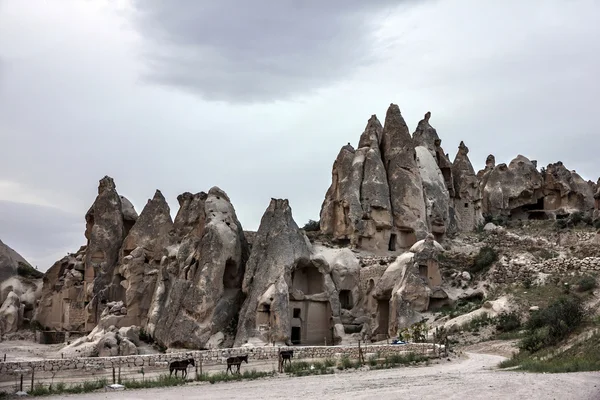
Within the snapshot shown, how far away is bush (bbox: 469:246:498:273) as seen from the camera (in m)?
36.5

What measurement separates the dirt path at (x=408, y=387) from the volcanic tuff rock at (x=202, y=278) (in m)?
12.2

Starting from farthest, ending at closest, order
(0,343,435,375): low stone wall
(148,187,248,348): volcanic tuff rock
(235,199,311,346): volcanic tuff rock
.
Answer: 1. (148,187,248,348): volcanic tuff rock
2. (235,199,311,346): volcanic tuff rock
3. (0,343,435,375): low stone wall

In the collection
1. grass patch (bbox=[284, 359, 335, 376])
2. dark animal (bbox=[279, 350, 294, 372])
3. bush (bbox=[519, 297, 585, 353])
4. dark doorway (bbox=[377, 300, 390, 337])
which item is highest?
dark doorway (bbox=[377, 300, 390, 337])

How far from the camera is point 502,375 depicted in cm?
1817

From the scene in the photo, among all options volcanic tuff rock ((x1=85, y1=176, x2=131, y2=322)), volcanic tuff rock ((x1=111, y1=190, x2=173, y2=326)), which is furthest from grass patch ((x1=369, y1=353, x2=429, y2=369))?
volcanic tuff rock ((x1=85, y1=176, x2=131, y2=322))

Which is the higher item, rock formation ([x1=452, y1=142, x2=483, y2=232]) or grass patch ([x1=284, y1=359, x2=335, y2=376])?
Result: rock formation ([x1=452, y1=142, x2=483, y2=232])

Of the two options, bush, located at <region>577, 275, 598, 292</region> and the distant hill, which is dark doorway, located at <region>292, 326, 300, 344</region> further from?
the distant hill

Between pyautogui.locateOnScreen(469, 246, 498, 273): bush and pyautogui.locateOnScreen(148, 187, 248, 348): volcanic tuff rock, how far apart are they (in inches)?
410

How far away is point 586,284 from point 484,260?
7.70 meters

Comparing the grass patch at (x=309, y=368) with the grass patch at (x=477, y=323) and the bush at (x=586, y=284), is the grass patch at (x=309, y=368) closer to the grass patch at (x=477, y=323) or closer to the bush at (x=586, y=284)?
the grass patch at (x=477, y=323)

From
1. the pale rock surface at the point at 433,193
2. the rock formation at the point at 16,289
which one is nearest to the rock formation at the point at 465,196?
the pale rock surface at the point at 433,193

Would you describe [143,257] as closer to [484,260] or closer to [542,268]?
[484,260]

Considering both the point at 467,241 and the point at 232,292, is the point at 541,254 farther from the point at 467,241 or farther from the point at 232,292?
the point at 232,292

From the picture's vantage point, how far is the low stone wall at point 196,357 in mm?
25344
